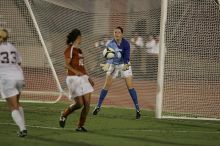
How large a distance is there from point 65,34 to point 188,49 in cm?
419

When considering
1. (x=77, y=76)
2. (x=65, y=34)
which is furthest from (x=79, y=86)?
(x=65, y=34)

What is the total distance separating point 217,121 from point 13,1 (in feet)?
21.5

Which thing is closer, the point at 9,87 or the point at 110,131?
the point at 9,87

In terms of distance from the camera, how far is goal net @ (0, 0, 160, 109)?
17219mm

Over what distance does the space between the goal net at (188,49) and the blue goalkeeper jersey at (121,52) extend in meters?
0.77

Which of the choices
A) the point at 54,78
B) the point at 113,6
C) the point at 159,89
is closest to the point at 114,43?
the point at 159,89

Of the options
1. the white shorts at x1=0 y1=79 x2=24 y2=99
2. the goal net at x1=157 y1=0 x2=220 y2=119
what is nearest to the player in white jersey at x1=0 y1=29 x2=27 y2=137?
the white shorts at x1=0 y1=79 x2=24 y2=99

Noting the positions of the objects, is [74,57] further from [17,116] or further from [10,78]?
[17,116]

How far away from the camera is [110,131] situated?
1213 cm

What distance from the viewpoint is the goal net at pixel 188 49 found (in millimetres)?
15117

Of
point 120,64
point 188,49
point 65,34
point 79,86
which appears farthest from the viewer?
point 65,34

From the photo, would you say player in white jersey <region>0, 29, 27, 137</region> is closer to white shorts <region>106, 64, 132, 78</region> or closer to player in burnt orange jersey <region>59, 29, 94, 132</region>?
player in burnt orange jersey <region>59, 29, 94, 132</region>

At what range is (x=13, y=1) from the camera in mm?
17906

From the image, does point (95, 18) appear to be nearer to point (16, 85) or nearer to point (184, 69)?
point (184, 69)
